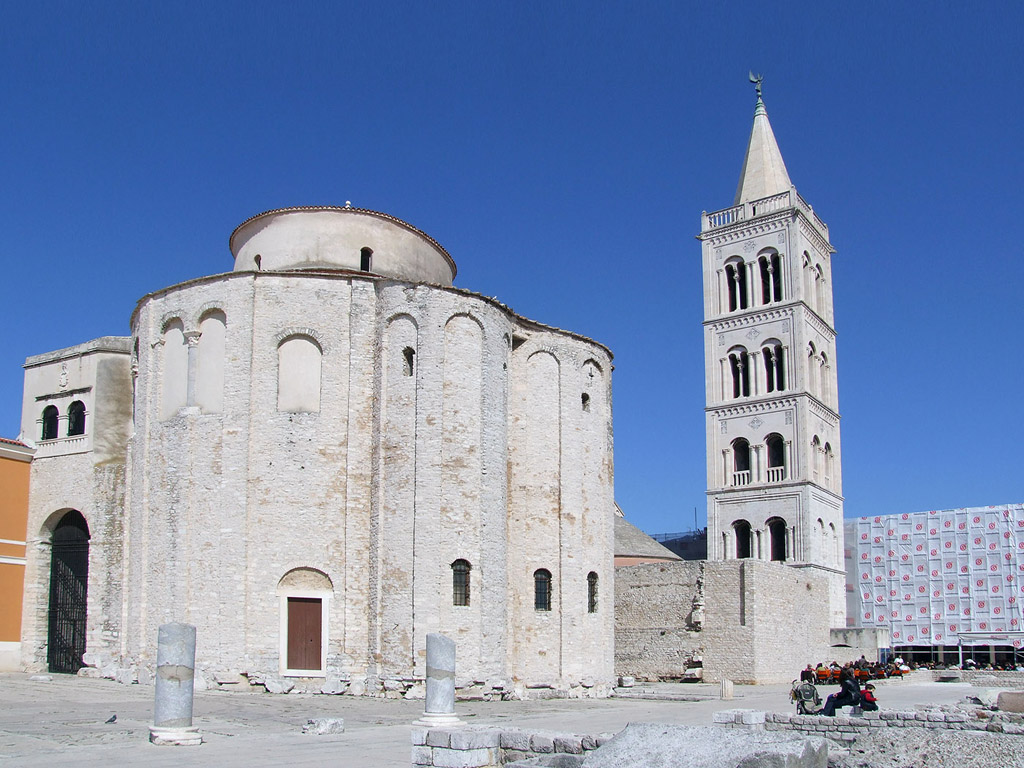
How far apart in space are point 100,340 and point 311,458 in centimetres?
796

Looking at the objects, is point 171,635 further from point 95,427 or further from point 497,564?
point 95,427

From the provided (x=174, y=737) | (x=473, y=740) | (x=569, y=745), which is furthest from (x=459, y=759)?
(x=174, y=737)

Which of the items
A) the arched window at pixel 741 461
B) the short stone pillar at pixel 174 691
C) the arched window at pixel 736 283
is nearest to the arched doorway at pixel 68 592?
the short stone pillar at pixel 174 691

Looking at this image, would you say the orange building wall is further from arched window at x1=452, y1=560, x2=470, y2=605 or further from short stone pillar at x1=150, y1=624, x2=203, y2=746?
short stone pillar at x1=150, y1=624, x2=203, y2=746

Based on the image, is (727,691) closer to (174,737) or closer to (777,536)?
(174,737)

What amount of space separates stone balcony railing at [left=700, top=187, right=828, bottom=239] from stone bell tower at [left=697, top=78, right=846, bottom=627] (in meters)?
0.06

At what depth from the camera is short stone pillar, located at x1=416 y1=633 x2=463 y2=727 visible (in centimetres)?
1477

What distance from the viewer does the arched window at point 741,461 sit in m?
50.2

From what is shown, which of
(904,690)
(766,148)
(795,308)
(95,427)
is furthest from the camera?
(766,148)

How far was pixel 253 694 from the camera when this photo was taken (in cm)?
2139

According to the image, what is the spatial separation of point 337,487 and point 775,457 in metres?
31.8

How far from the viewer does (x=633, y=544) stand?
148 feet

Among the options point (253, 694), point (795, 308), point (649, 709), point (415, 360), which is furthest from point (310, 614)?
point (795, 308)

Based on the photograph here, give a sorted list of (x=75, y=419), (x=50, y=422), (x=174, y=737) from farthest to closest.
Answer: (x=50, y=422) < (x=75, y=419) < (x=174, y=737)
